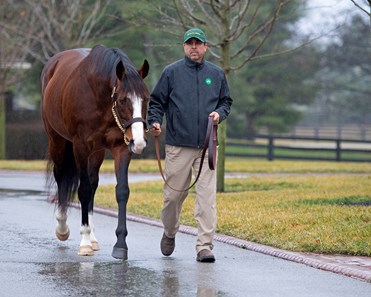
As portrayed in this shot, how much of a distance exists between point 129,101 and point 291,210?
4.39 metres

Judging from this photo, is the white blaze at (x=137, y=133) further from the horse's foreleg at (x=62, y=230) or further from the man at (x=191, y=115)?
the horse's foreleg at (x=62, y=230)

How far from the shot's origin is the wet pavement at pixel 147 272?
774 centimetres

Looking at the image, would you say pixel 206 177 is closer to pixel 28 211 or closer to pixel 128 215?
pixel 128 215

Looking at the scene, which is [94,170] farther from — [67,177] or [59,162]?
[59,162]

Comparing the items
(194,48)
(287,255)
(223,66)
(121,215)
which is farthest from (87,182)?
(223,66)

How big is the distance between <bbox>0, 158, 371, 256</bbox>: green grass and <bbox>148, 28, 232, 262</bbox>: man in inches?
48.8

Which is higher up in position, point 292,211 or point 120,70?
point 120,70

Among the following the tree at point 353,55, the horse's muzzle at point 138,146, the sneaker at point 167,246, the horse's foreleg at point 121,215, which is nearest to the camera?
the horse's muzzle at point 138,146

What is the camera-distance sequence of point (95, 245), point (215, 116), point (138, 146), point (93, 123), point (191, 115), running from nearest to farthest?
1. point (138, 146)
2. point (215, 116)
3. point (191, 115)
4. point (93, 123)
5. point (95, 245)

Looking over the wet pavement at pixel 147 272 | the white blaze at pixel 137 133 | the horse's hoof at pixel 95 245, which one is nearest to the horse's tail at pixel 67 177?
the wet pavement at pixel 147 272

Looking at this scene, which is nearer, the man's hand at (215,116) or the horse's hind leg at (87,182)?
the man's hand at (215,116)

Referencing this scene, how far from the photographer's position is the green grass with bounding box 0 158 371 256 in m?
10.4

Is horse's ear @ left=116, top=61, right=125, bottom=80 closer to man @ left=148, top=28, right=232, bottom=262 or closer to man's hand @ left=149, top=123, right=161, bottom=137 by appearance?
man @ left=148, top=28, right=232, bottom=262

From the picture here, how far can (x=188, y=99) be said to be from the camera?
9250 millimetres
